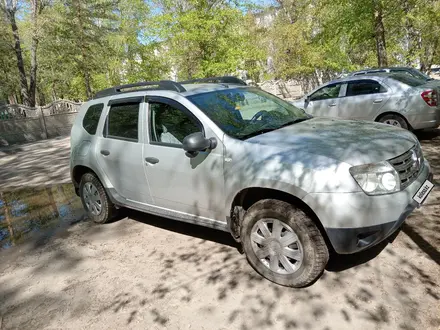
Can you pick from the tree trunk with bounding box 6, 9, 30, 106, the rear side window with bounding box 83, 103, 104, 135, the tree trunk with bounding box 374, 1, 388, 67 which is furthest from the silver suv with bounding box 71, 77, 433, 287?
the tree trunk with bounding box 6, 9, 30, 106

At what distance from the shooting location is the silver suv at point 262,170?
8.42 ft

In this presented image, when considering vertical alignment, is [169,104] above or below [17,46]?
below

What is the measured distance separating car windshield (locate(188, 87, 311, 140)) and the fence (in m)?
15.1

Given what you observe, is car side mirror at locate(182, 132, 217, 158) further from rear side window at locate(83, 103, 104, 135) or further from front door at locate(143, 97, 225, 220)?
rear side window at locate(83, 103, 104, 135)

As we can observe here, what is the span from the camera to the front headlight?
8.31 ft

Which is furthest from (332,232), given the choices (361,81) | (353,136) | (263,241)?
(361,81)

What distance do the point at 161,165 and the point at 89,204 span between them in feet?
6.26

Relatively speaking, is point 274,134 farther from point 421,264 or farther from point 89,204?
point 89,204

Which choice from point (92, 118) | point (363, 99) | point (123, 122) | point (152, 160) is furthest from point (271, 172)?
point (363, 99)

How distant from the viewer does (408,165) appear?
112 inches

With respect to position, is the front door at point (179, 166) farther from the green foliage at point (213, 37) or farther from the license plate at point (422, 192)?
the green foliage at point (213, 37)

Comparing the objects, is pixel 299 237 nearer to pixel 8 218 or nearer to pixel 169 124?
pixel 169 124

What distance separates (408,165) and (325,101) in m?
5.68

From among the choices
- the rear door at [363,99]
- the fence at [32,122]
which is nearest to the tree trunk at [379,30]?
the rear door at [363,99]
